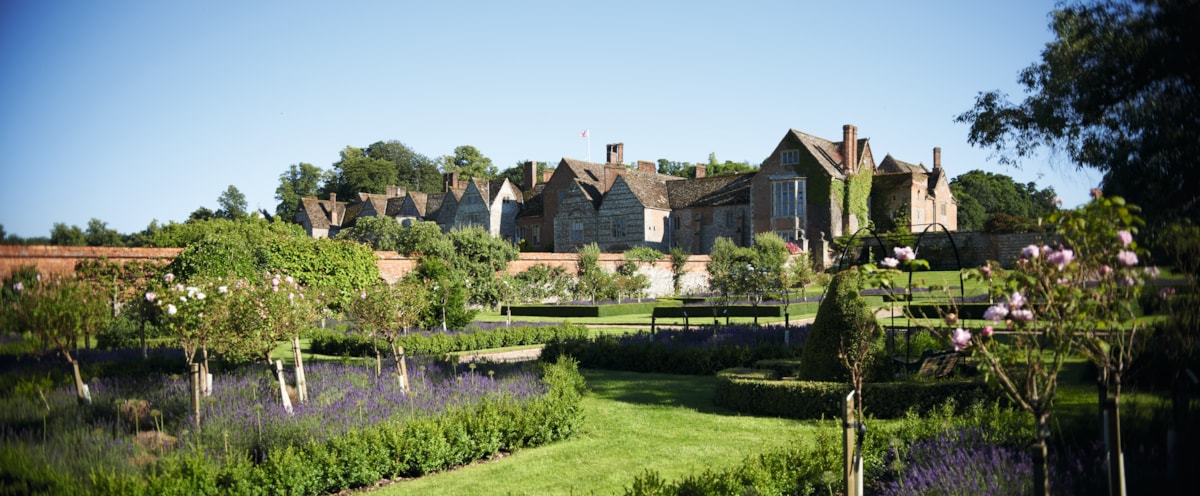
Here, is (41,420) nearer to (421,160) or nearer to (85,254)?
(85,254)

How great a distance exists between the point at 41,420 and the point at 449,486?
10.5ft

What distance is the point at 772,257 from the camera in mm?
34750

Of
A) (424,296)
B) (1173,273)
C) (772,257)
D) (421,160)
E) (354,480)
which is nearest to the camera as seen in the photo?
(1173,273)

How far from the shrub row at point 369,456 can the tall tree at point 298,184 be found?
86771 millimetres

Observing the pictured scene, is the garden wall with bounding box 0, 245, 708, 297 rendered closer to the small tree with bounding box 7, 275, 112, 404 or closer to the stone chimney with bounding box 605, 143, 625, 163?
the small tree with bounding box 7, 275, 112, 404

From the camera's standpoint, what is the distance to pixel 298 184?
9231 centimetres

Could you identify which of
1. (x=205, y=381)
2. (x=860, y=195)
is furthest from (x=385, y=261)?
(x=860, y=195)

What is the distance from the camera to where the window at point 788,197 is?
4678 centimetres

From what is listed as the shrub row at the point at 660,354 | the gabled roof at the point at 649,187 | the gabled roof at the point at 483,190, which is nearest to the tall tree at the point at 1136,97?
the shrub row at the point at 660,354

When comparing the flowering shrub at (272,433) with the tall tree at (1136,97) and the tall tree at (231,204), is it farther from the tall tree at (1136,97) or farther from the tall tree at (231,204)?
the tall tree at (231,204)

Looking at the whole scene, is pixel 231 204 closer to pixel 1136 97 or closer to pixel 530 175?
pixel 530 175

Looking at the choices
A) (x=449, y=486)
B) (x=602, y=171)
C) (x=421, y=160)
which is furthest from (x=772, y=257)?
(x=421, y=160)

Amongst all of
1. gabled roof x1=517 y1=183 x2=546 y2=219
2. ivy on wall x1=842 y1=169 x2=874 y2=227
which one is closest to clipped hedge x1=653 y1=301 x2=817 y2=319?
ivy on wall x1=842 y1=169 x2=874 y2=227

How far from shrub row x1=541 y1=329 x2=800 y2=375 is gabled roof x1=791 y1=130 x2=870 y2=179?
31687mm
